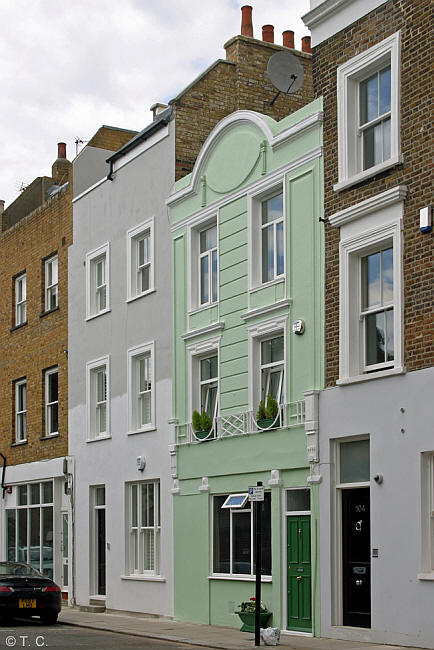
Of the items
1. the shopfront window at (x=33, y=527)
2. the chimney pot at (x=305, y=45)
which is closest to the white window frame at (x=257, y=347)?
the chimney pot at (x=305, y=45)

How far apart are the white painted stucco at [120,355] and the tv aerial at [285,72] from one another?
3261mm

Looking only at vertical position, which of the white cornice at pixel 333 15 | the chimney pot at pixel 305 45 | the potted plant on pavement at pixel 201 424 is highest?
the chimney pot at pixel 305 45

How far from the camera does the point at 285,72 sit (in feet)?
72.1

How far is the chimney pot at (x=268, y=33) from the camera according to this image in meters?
26.3

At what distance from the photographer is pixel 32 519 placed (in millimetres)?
30406

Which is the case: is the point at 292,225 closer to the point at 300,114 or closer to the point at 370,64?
the point at 300,114

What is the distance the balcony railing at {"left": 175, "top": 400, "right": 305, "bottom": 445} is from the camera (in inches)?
748

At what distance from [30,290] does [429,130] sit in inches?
704

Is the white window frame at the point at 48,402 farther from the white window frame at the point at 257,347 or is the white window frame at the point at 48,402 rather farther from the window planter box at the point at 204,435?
the white window frame at the point at 257,347

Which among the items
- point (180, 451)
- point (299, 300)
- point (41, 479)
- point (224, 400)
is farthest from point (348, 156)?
point (41, 479)

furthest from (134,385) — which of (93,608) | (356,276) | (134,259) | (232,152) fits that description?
(356,276)

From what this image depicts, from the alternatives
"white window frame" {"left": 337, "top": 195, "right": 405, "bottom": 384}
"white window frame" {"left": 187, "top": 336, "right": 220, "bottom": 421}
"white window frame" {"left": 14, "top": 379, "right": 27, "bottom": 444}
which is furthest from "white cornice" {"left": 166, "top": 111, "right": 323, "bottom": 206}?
"white window frame" {"left": 14, "top": 379, "right": 27, "bottom": 444}

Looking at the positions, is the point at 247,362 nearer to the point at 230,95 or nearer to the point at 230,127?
the point at 230,127

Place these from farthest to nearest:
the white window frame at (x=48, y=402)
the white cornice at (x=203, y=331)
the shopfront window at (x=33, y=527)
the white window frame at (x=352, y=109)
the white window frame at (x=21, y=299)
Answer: the white window frame at (x=21, y=299), the white window frame at (x=48, y=402), the shopfront window at (x=33, y=527), the white cornice at (x=203, y=331), the white window frame at (x=352, y=109)
